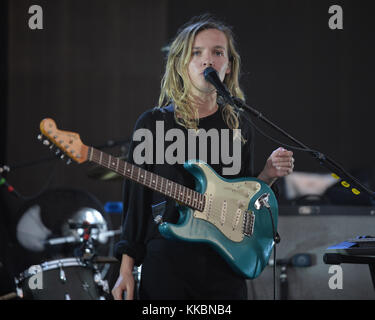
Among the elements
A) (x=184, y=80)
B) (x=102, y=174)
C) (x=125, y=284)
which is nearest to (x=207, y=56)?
(x=184, y=80)

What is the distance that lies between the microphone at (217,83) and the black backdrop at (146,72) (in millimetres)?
2904

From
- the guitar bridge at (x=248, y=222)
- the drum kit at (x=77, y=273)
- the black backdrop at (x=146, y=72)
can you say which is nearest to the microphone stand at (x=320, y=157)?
the guitar bridge at (x=248, y=222)

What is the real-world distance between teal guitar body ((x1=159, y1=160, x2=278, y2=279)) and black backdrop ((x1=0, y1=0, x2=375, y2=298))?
2.90m

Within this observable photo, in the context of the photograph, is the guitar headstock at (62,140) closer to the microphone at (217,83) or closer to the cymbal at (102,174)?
the microphone at (217,83)

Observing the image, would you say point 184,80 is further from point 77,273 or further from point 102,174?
point 102,174

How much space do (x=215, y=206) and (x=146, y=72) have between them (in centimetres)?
336

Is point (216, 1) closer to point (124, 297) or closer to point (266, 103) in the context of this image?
point (266, 103)

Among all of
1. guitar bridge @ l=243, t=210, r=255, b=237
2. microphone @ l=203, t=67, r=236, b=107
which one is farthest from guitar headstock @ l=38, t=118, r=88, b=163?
guitar bridge @ l=243, t=210, r=255, b=237

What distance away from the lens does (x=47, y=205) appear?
12.2ft

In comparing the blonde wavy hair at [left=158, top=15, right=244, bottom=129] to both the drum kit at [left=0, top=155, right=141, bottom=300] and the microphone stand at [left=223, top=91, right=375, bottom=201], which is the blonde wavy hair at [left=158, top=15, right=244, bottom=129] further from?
the drum kit at [left=0, top=155, right=141, bottom=300]

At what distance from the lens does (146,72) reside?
4.95 meters

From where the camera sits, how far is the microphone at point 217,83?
1.78 metres
